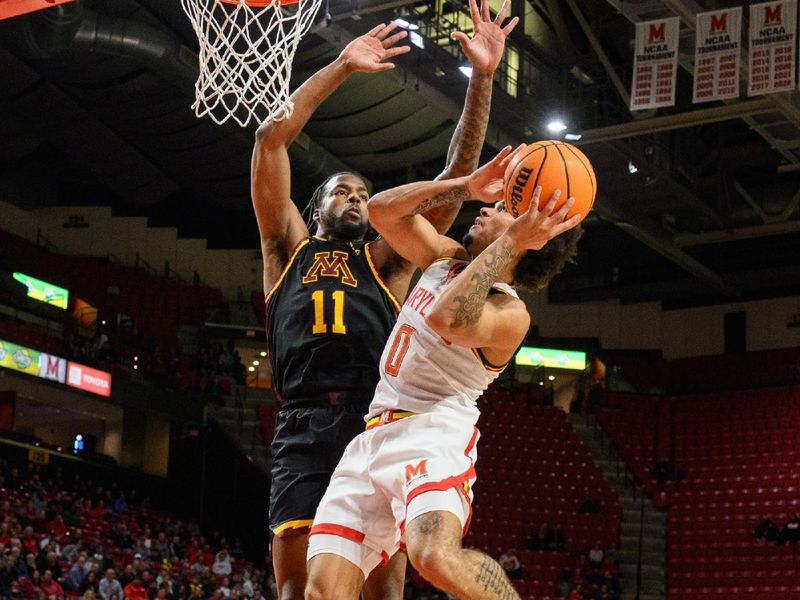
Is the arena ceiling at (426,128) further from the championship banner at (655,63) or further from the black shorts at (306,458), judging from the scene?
the black shorts at (306,458)

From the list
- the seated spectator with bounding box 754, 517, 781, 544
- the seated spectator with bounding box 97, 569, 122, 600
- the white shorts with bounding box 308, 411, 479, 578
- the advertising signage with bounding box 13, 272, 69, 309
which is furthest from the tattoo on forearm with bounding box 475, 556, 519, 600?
the advertising signage with bounding box 13, 272, 69, 309

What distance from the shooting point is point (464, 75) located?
61.1 ft

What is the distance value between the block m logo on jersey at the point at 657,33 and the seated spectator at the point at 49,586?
395 inches

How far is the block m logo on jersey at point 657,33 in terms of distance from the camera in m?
15.3

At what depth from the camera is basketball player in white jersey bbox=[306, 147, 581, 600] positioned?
4.19m

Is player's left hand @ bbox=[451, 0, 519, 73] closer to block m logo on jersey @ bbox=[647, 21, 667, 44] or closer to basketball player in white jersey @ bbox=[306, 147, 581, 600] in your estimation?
basketball player in white jersey @ bbox=[306, 147, 581, 600]

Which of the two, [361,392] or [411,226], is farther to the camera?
[361,392]

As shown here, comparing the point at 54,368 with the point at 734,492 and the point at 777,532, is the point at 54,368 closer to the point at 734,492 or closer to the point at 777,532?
the point at 734,492

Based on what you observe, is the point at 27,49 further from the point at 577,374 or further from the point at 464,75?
the point at 577,374

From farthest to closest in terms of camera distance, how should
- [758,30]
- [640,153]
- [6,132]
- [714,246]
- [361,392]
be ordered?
[714,246]
[6,132]
[640,153]
[758,30]
[361,392]

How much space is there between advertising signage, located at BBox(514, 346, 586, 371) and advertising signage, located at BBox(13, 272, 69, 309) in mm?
11286

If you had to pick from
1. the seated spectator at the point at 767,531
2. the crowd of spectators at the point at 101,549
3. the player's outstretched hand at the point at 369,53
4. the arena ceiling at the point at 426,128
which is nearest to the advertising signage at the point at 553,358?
the arena ceiling at the point at 426,128

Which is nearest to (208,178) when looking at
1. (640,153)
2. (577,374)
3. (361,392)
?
(640,153)

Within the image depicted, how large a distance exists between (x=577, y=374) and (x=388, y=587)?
84.6 feet
